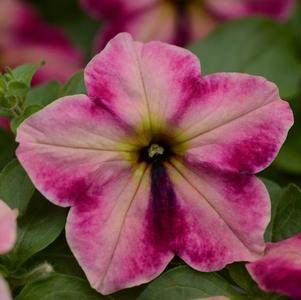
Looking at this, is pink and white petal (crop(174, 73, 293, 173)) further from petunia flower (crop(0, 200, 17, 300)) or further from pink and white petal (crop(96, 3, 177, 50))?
pink and white petal (crop(96, 3, 177, 50))

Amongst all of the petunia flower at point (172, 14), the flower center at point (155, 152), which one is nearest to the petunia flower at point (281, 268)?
the flower center at point (155, 152)

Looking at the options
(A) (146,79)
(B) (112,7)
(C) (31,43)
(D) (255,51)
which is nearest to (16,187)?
(A) (146,79)

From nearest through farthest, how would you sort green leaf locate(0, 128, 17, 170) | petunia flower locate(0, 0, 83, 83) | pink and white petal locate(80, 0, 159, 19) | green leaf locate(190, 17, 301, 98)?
green leaf locate(0, 128, 17, 170) → green leaf locate(190, 17, 301, 98) → pink and white petal locate(80, 0, 159, 19) → petunia flower locate(0, 0, 83, 83)

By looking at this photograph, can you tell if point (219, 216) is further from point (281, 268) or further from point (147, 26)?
point (147, 26)

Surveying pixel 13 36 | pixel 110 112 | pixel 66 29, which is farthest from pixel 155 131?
pixel 66 29

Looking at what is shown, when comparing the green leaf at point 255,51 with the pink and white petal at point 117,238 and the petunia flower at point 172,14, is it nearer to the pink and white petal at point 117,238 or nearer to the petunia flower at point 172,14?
the petunia flower at point 172,14

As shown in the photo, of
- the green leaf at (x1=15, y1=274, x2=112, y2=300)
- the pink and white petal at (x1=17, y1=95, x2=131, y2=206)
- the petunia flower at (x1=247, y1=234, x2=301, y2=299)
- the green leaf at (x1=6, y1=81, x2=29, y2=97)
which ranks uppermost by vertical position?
the green leaf at (x1=6, y1=81, x2=29, y2=97)

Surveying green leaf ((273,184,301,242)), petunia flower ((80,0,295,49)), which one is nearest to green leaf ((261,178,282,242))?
green leaf ((273,184,301,242))
